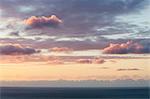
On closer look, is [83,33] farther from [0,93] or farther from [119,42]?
[0,93]

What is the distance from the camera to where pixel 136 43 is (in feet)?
15.3

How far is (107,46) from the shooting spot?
4703mm

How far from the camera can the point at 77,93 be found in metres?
4.70

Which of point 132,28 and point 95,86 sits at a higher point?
point 132,28

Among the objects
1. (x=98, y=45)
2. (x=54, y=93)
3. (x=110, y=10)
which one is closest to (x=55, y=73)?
(x=54, y=93)

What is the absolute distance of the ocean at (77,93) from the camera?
4.66 metres

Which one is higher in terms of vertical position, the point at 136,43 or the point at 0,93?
the point at 136,43

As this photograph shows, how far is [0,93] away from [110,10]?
1285mm

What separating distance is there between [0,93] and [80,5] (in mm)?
1112

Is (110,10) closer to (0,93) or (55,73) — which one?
(55,73)

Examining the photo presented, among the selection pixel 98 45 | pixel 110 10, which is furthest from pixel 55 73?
pixel 110 10

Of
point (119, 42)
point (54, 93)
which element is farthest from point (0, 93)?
point (119, 42)

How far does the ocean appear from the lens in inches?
183

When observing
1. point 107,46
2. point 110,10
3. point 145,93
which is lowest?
point 145,93
